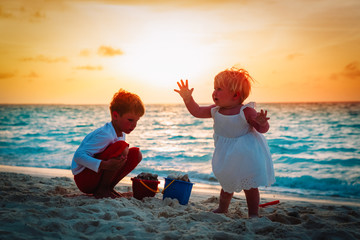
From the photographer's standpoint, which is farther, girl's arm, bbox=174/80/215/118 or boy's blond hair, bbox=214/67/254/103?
girl's arm, bbox=174/80/215/118

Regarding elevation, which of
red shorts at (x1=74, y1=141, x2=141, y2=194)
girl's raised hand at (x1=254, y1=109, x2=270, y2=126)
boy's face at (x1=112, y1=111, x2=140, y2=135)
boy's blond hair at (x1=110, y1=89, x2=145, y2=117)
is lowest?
red shorts at (x1=74, y1=141, x2=141, y2=194)

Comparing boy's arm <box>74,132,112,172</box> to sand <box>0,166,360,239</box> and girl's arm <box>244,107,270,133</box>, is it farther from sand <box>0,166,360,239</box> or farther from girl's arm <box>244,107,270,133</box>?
girl's arm <box>244,107,270,133</box>

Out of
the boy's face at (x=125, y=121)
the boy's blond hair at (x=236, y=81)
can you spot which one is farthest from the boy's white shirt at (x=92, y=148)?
the boy's blond hair at (x=236, y=81)

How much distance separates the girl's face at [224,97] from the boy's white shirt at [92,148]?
1.29 m

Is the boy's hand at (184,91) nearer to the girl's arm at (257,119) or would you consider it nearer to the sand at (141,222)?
the girl's arm at (257,119)

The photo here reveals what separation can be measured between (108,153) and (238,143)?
1476mm

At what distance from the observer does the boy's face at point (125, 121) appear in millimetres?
3719

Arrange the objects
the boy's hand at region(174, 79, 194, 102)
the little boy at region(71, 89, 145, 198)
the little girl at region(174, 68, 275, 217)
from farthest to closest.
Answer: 1. the boy's hand at region(174, 79, 194, 102)
2. the little boy at region(71, 89, 145, 198)
3. the little girl at region(174, 68, 275, 217)

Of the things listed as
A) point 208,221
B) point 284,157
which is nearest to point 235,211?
point 208,221

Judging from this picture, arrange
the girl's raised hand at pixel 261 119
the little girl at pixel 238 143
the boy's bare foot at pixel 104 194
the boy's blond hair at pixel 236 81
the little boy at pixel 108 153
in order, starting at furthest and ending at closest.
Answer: the boy's bare foot at pixel 104 194
the little boy at pixel 108 153
the boy's blond hair at pixel 236 81
the little girl at pixel 238 143
the girl's raised hand at pixel 261 119

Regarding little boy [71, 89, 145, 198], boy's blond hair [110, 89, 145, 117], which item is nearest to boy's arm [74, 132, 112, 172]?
little boy [71, 89, 145, 198]

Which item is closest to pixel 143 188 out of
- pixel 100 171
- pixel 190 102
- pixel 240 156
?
pixel 100 171

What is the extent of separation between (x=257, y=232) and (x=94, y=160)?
1.86 m

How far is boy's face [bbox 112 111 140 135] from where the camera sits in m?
3.72
